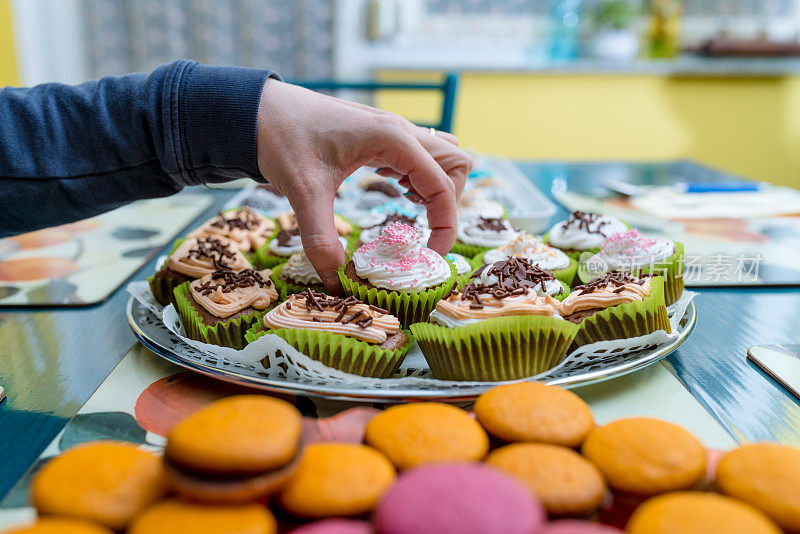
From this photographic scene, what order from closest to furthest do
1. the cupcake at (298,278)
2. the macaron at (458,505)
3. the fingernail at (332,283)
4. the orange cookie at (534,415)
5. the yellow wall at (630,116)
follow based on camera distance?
1. the macaron at (458,505)
2. the orange cookie at (534,415)
3. the fingernail at (332,283)
4. the cupcake at (298,278)
5. the yellow wall at (630,116)

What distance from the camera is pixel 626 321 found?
1.10 metres

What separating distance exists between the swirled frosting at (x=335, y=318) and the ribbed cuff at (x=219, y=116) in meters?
0.26

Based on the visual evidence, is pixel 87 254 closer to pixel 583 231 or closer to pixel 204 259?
pixel 204 259

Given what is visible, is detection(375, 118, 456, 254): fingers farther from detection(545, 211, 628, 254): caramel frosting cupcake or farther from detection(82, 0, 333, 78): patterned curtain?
detection(82, 0, 333, 78): patterned curtain

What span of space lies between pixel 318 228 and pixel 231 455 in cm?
58

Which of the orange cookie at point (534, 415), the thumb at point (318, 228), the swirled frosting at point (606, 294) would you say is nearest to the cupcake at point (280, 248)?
the thumb at point (318, 228)

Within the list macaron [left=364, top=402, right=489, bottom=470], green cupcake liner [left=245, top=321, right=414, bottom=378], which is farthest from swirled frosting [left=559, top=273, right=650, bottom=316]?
macaron [left=364, top=402, right=489, bottom=470]

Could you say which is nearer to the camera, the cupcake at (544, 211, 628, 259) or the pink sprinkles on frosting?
the pink sprinkles on frosting

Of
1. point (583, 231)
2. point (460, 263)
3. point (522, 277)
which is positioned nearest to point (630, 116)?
point (583, 231)

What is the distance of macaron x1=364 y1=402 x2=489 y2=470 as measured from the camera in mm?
693

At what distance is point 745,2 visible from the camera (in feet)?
15.0

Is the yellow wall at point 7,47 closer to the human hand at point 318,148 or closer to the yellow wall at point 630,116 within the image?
the yellow wall at point 630,116

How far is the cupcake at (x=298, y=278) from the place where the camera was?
1.35m

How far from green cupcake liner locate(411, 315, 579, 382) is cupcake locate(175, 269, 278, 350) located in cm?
38
